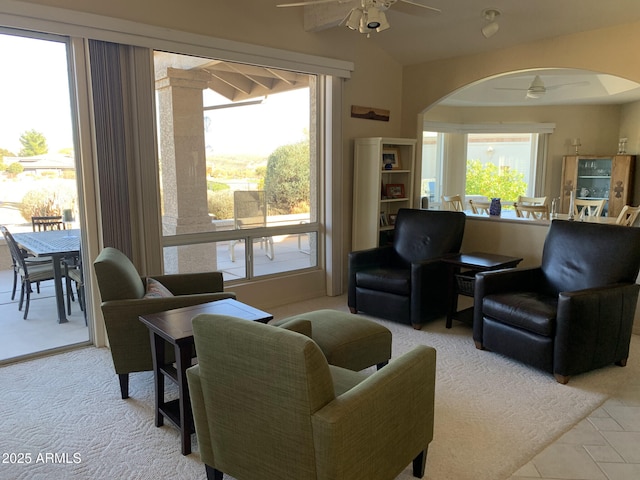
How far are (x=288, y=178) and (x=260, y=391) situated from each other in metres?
3.37

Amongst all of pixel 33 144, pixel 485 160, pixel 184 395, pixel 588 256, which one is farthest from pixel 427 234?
pixel 485 160

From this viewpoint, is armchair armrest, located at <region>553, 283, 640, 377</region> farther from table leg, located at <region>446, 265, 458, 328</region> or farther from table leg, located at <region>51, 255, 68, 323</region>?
table leg, located at <region>51, 255, 68, 323</region>

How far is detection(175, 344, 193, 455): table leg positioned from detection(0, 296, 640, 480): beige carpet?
3.2 inches

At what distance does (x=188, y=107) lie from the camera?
4.07 metres

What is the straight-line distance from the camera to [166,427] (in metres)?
2.61

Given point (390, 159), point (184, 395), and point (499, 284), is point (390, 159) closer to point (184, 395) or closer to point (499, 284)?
point (499, 284)

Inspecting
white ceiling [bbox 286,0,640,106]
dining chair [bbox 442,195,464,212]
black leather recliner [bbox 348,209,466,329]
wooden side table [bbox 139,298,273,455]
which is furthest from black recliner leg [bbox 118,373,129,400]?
dining chair [bbox 442,195,464,212]

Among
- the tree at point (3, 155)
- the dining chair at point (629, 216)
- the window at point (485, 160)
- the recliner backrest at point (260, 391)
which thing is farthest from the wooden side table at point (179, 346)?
the window at point (485, 160)

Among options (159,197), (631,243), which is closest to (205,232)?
(159,197)

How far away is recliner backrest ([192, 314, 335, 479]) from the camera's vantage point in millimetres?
1565

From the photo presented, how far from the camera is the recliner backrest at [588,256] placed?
3359 millimetres

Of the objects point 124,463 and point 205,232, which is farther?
point 205,232

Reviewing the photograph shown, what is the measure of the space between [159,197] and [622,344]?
3.60 metres

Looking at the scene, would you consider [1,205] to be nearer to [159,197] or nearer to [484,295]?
[159,197]
